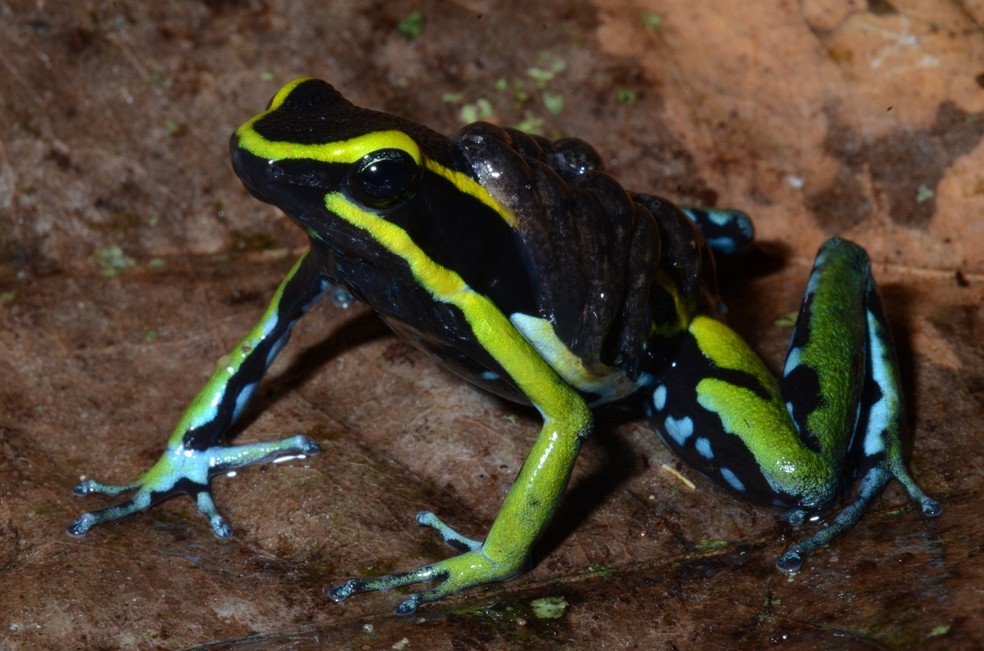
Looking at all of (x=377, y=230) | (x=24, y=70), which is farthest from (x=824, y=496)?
(x=24, y=70)

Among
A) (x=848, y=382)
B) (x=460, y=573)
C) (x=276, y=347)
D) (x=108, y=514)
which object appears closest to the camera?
(x=460, y=573)

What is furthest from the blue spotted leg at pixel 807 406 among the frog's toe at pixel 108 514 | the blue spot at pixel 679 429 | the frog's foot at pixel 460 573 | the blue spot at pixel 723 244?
the frog's toe at pixel 108 514

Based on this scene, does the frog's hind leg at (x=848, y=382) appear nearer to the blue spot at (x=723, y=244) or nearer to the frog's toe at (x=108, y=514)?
the blue spot at (x=723, y=244)

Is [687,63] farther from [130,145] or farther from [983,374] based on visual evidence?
[130,145]

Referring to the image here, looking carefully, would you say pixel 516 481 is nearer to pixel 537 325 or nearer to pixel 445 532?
pixel 445 532

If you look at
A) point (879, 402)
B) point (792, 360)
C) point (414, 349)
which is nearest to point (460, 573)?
point (414, 349)

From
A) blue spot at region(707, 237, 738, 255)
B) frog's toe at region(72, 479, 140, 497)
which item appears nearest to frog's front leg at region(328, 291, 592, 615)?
frog's toe at region(72, 479, 140, 497)
